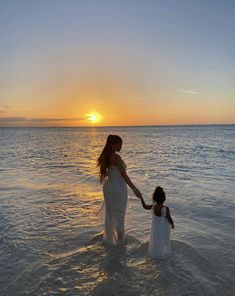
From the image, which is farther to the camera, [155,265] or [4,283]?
[155,265]

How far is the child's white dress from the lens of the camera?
6.00 m

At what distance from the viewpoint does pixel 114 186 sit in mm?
6512

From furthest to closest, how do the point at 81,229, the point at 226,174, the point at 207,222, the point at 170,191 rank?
the point at 226,174
the point at 170,191
the point at 207,222
the point at 81,229

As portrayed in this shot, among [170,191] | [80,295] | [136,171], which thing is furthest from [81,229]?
[136,171]

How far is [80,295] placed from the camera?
4836 mm

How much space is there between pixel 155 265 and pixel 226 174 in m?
12.0

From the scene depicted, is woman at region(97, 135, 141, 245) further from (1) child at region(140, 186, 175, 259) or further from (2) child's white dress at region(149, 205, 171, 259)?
(2) child's white dress at region(149, 205, 171, 259)

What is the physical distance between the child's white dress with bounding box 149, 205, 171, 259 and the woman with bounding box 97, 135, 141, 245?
27.0 inches

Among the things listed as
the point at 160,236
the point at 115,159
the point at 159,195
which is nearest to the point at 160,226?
the point at 160,236

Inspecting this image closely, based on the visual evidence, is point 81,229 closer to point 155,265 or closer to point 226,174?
point 155,265

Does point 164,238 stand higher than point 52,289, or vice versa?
point 164,238

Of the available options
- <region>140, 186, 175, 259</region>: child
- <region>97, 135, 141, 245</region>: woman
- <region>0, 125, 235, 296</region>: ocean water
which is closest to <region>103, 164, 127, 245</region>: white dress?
<region>97, 135, 141, 245</region>: woman

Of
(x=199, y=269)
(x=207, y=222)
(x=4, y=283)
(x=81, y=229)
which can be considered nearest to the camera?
(x=4, y=283)

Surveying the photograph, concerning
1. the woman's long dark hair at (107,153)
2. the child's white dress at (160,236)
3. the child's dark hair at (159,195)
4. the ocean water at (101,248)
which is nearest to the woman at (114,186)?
the woman's long dark hair at (107,153)
